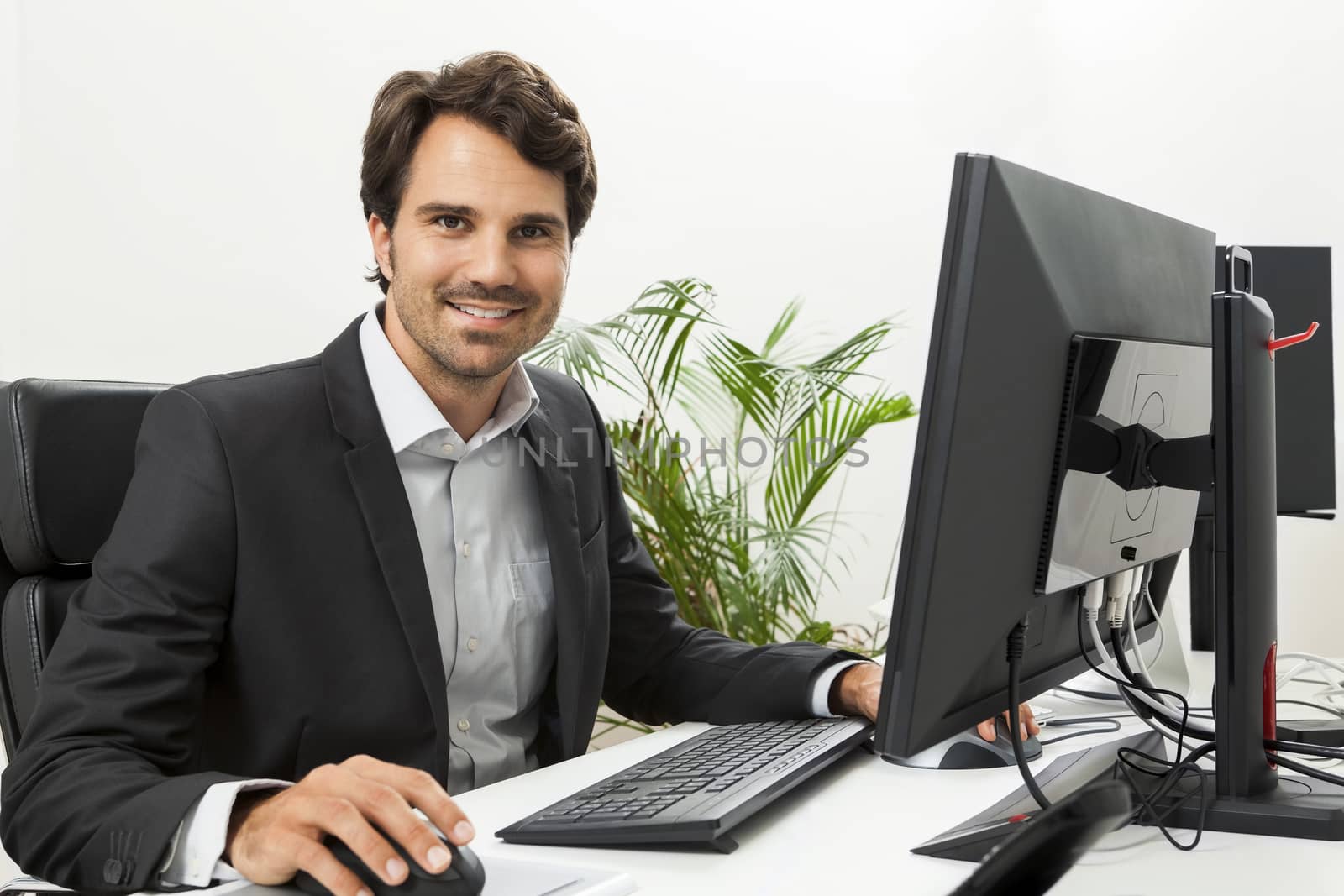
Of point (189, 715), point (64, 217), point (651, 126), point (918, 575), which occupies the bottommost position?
point (189, 715)

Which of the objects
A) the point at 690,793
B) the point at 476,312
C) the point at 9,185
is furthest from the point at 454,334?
the point at 9,185

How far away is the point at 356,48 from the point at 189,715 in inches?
88.9

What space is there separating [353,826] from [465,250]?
31.5 inches

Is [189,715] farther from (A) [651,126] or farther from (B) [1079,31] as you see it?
(B) [1079,31]

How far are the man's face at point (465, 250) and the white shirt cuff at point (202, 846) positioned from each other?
0.65 meters

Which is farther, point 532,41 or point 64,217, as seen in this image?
point 532,41

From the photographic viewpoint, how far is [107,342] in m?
2.75

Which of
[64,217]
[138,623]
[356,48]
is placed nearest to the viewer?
[138,623]

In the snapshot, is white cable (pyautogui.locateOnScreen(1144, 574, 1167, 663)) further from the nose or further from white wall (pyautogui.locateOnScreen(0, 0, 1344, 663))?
white wall (pyautogui.locateOnScreen(0, 0, 1344, 663))

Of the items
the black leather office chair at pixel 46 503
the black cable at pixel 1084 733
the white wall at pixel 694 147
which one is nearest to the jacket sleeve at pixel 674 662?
the black cable at pixel 1084 733

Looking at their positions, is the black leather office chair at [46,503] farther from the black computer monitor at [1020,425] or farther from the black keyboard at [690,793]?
the black computer monitor at [1020,425]

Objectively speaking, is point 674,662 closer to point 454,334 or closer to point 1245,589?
point 454,334

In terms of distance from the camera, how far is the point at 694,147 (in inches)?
125

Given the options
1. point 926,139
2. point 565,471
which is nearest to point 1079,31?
point 926,139
